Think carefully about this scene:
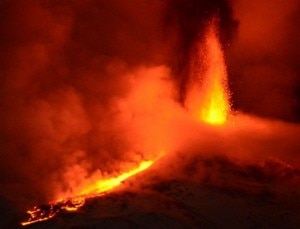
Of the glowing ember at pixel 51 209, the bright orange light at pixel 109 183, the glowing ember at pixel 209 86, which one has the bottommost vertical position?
the glowing ember at pixel 51 209

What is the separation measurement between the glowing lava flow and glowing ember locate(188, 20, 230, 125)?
7956 millimetres

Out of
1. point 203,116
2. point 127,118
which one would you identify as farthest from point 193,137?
point 127,118

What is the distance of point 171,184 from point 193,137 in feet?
21.4

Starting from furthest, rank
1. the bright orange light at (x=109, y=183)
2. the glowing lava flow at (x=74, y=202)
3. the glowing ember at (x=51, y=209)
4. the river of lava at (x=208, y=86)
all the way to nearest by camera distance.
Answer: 1. the river of lava at (x=208, y=86)
2. the bright orange light at (x=109, y=183)
3. the glowing lava flow at (x=74, y=202)
4. the glowing ember at (x=51, y=209)

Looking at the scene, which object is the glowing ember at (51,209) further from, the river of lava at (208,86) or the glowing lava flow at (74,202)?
the river of lava at (208,86)

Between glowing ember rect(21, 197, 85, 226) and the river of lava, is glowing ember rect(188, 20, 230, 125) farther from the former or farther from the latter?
glowing ember rect(21, 197, 85, 226)

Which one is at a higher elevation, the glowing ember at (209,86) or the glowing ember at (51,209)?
the glowing ember at (209,86)

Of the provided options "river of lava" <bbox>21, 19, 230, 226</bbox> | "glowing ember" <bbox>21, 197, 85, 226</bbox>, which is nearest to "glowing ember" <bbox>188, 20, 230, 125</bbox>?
"river of lava" <bbox>21, 19, 230, 226</bbox>

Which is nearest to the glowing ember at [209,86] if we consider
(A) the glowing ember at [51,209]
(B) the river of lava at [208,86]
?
(B) the river of lava at [208,86]

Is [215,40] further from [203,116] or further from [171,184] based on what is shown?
[171,184]

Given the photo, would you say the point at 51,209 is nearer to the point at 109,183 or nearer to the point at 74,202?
the point at 74,202

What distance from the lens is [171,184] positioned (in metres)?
39.5

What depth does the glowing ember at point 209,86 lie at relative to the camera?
47812 mm

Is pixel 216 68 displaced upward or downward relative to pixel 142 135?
upward
